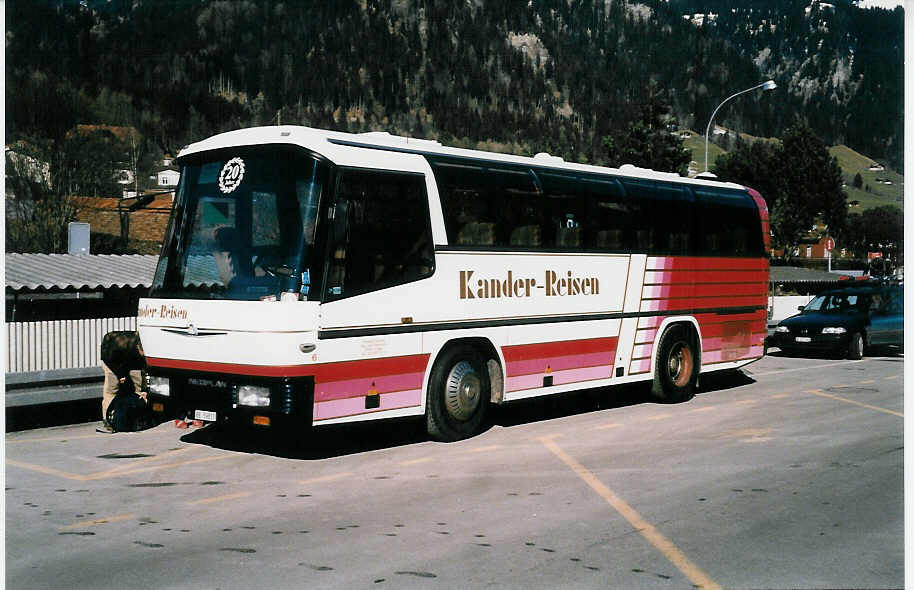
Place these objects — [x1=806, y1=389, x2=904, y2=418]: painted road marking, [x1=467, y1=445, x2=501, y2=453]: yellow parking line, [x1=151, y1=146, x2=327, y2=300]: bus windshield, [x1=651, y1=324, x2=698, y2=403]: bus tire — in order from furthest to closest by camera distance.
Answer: [x1=651, y1=324, x2=698, y2=403]: bus tire → [x1=806, y1=389, x2=904, y2=418]: painted road marking → [x1=467, y1=445, x2=501, y2=453]: yellow parking line → [x1=151, y1=146, x2=327, y2=300]: bus windshield

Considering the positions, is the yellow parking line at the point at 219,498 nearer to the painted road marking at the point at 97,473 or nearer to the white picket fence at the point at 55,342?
the painted road marking at the point at 97,473

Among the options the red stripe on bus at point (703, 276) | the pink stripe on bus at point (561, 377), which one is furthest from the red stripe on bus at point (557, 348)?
the red stripe on bus at point (703, 276)

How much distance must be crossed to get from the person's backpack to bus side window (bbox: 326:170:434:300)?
360 centimetres

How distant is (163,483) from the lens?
8641mm

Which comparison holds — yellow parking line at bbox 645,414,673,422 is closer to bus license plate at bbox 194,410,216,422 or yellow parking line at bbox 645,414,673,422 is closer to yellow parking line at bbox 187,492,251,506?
bus license plate at bbox 194,410,216,422

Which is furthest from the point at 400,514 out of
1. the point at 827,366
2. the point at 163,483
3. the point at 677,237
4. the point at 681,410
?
the point at 827,366

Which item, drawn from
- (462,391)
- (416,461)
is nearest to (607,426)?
(462,391)

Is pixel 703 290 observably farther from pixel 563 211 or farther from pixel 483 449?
pixel 483 449

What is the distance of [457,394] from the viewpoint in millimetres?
10883

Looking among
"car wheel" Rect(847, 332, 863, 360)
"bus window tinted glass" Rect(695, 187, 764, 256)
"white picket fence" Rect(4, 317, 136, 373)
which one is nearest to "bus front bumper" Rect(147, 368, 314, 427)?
"bus window tinted glass" Rect(695, 187, 764, 256)

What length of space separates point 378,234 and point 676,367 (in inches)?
249

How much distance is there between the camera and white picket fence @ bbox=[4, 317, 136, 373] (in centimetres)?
1894

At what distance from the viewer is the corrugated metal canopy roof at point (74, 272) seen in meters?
18.9

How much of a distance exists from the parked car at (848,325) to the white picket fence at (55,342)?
14.4m
